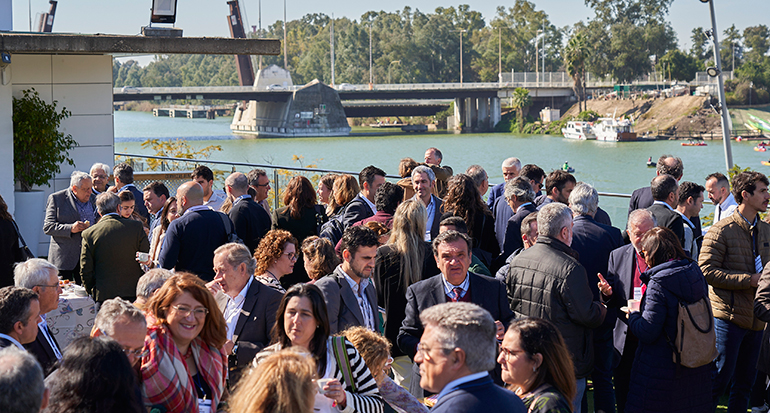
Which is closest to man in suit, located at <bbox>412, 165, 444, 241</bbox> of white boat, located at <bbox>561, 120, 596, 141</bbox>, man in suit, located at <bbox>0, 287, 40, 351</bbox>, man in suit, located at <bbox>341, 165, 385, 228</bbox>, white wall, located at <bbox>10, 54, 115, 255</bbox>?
man in suit, located at <bbox>341, 165, 385, 228</bbox>

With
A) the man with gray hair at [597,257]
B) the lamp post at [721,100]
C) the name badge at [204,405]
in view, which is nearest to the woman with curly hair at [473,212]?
the man with gray hair at [597,257]

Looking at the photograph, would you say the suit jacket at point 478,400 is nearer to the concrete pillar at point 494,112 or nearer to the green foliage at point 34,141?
the green foliage at point 34,141

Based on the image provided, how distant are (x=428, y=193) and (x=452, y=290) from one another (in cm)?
186

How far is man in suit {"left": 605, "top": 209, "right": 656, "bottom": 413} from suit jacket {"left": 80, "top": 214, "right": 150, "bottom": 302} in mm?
3303

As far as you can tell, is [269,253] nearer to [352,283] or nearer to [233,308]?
[233,308]

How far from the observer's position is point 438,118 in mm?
90062

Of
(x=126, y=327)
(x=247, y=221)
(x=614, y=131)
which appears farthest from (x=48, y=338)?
(x=614, y=131)

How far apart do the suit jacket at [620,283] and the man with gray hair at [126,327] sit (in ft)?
9.16

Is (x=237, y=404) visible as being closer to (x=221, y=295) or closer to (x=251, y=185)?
(x=221, y=295)

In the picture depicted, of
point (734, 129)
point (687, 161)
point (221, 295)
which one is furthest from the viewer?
point (734, 129)

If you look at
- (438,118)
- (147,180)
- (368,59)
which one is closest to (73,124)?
(147,180)

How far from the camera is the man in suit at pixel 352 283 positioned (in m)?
3.87

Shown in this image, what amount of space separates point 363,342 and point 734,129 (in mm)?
70428

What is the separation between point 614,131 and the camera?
202 feet
